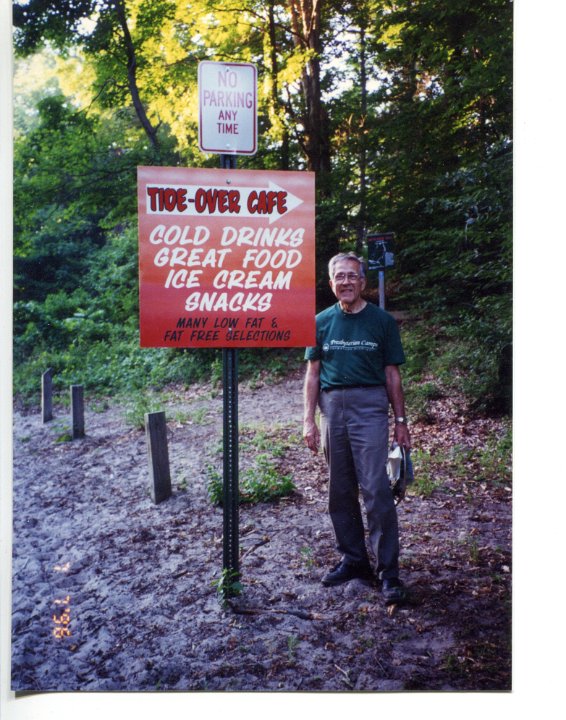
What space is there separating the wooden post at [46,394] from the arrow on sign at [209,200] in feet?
4.70

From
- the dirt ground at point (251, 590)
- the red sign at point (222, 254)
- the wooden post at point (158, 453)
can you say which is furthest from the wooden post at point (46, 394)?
the red sign at point (222, 254)

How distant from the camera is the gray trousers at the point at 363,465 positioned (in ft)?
9.80

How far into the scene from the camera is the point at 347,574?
3.09 metres

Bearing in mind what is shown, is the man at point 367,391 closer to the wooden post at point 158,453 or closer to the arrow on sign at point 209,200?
the arrow on sign at point 209,200

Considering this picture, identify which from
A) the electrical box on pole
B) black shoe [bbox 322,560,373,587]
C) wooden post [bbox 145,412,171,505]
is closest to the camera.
Answer: black shoe [bbox 322,560,373,587]

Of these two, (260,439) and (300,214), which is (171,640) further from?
(300,214)

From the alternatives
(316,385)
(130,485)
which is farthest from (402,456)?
(130,485)

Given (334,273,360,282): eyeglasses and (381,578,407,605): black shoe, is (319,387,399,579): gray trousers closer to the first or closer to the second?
(381,578,407,605): black shoe

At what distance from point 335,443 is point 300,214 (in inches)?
49.9

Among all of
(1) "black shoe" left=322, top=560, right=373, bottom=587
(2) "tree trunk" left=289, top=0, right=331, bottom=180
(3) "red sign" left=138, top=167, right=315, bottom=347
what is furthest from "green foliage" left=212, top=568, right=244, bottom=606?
(2) "tree trunk" left=289, top=0, right=331, bottom=180

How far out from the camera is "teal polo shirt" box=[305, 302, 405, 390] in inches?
118

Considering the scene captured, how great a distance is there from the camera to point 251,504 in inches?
138

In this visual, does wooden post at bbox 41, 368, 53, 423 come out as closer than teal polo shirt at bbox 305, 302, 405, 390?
No

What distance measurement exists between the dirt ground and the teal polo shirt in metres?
0.67
